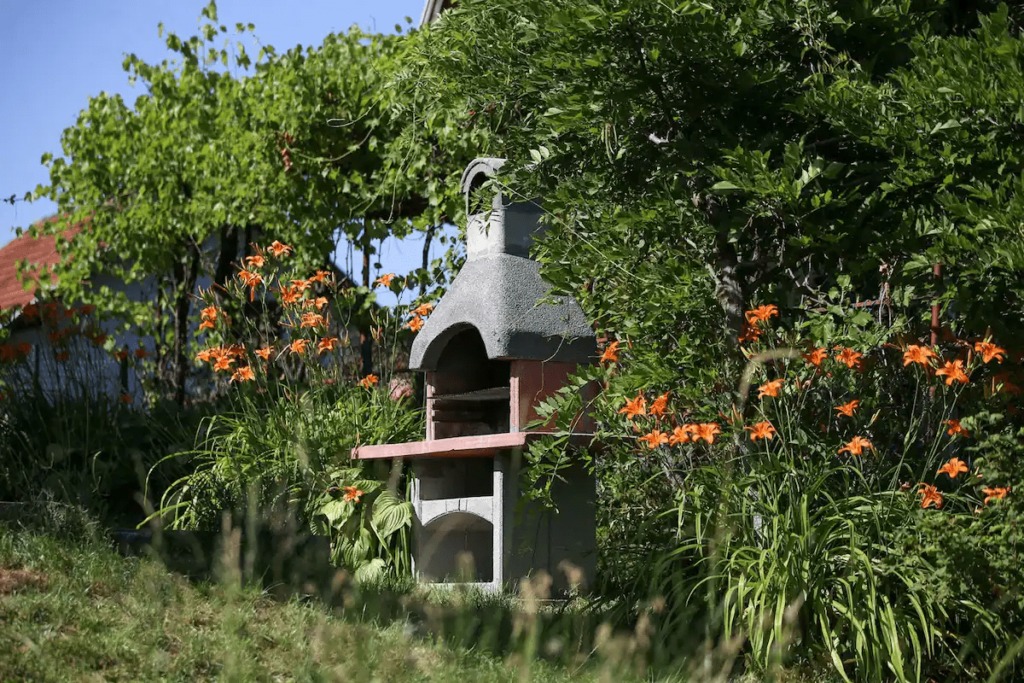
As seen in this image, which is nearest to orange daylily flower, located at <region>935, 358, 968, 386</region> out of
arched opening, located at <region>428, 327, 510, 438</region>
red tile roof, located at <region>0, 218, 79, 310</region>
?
arched opening, located at <region>428, 327, 510, 438</region>

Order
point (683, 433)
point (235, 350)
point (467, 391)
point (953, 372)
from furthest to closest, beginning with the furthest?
point (235, 350)
point (467, 391)
point (683, 433)
point (953, 372)

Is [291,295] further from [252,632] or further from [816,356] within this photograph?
[816,356]

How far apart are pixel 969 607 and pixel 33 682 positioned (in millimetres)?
3132

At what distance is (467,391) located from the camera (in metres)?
6.46

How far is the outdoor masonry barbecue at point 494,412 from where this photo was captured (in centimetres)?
554

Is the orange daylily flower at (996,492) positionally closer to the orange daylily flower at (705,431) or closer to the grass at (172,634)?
the orange daylily flower at (705,431)

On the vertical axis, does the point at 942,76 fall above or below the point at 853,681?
above

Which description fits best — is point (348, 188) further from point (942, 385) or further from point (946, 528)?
point (946, 528)

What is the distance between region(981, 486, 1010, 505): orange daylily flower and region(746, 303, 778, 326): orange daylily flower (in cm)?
100

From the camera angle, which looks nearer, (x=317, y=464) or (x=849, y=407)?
(x=849, y=407)

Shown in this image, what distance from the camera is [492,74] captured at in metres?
5.28

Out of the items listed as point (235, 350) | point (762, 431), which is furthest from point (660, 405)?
point (235, 350)

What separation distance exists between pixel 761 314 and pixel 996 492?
1052 millimetres

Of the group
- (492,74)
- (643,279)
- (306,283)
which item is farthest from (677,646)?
(306,283)
